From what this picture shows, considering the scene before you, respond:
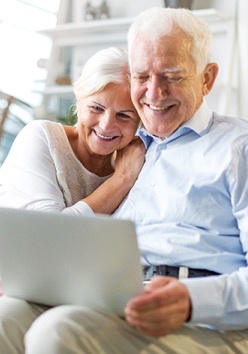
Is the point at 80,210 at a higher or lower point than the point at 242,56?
lower

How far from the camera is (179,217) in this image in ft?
6.46

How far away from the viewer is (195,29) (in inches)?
80.7

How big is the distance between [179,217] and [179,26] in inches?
20.3

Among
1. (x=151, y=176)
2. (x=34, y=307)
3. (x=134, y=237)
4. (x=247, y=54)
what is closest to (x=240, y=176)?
(x=151, y=176)

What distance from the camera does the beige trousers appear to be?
61.0 inches

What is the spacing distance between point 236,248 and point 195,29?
60cm

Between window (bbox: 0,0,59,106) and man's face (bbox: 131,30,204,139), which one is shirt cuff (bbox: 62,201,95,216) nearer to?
man's face (bbox: 131,30,204,139)

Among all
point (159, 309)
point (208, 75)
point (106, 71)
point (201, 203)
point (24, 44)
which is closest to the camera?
point (159, 309)

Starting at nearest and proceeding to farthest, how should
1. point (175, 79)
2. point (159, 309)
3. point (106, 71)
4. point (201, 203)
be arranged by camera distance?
point (159, 309), point (201, 203), point (175, 79), point (106, 71)

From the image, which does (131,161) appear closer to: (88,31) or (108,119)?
(108,119)

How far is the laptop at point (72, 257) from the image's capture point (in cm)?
154

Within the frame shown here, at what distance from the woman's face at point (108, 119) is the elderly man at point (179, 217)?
0.09 m

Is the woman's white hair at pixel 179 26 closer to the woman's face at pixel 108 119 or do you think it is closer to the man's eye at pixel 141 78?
the man's eye at pixel 141 78

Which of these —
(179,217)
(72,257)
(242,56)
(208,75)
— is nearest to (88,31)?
(242,56)
